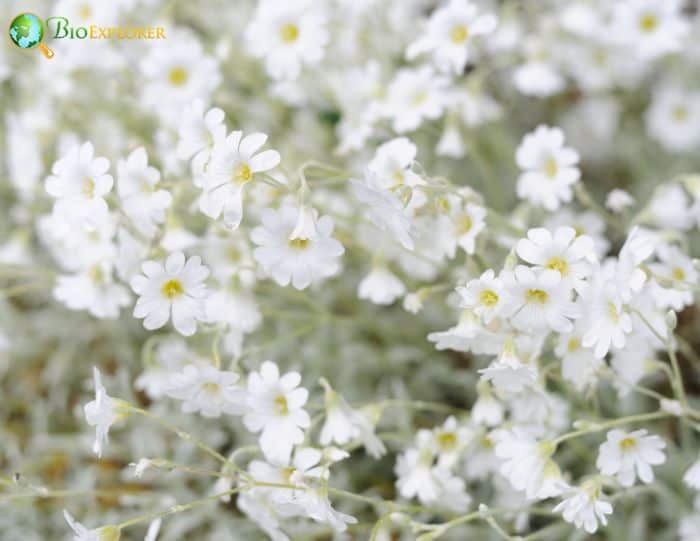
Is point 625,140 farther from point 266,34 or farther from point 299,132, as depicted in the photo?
point 266,34

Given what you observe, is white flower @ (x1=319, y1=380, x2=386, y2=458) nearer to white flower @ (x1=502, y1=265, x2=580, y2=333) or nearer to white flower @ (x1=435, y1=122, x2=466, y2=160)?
white flower @ (x1=502, y1=265, x2=580, y2=333)

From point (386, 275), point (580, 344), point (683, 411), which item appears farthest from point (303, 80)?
point (683, 411)

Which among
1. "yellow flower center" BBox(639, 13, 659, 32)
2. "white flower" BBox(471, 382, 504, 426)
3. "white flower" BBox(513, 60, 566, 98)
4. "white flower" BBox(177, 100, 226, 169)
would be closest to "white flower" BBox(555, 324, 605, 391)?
"white flower" BBox(471, 382, 504, 426)

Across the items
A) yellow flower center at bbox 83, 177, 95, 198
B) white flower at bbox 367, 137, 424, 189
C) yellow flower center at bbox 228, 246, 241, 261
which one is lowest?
yellow flower center at bbox 228, 246, 241, 261

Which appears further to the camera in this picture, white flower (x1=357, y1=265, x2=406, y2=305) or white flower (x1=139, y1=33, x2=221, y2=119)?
white flower (x1=139, y1=33, x2=221, y2=119)

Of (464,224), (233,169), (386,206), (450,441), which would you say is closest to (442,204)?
(464,224)

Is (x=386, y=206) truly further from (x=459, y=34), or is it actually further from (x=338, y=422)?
(x=459, y=34)

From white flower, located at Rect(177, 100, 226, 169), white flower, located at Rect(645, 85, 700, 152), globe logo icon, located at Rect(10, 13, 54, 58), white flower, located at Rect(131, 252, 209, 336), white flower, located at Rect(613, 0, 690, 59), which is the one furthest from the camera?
white flower, located at Rect(645, 85, 700, 152)
